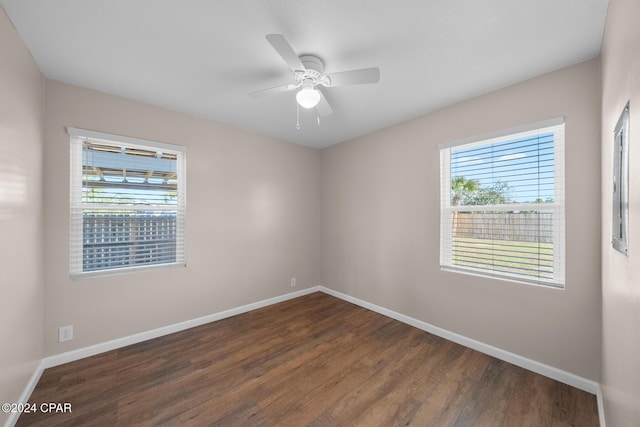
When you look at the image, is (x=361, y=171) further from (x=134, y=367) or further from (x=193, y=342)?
(x=134, y=367)

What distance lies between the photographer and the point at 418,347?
2.49 meters

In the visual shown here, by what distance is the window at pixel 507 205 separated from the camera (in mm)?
2059

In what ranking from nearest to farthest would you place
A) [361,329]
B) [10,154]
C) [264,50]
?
[10,154], [264,50], [361,329]

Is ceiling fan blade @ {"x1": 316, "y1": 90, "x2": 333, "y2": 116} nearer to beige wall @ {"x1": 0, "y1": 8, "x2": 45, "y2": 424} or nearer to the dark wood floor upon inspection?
beige wall @ {"x1": 0, "y1": 8, "x2": 45, "y2": 424}

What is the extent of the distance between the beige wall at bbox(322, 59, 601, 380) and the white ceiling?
28cm

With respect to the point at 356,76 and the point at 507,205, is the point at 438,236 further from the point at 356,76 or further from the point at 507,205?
the point at 356,76

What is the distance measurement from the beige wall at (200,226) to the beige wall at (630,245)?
10.8 feet

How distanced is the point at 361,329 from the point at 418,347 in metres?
0.65

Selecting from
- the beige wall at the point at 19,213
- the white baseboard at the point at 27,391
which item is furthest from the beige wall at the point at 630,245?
the white baseboard at the point at 27,391

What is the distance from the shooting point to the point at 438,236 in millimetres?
2738

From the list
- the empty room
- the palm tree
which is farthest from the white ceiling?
the palm tree

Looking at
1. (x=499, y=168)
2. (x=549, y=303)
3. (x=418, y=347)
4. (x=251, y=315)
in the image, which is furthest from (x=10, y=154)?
(x=549, y=303)

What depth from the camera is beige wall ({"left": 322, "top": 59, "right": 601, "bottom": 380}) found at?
1.88 metres

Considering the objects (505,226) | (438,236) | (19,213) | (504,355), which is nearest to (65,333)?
(19,213)
